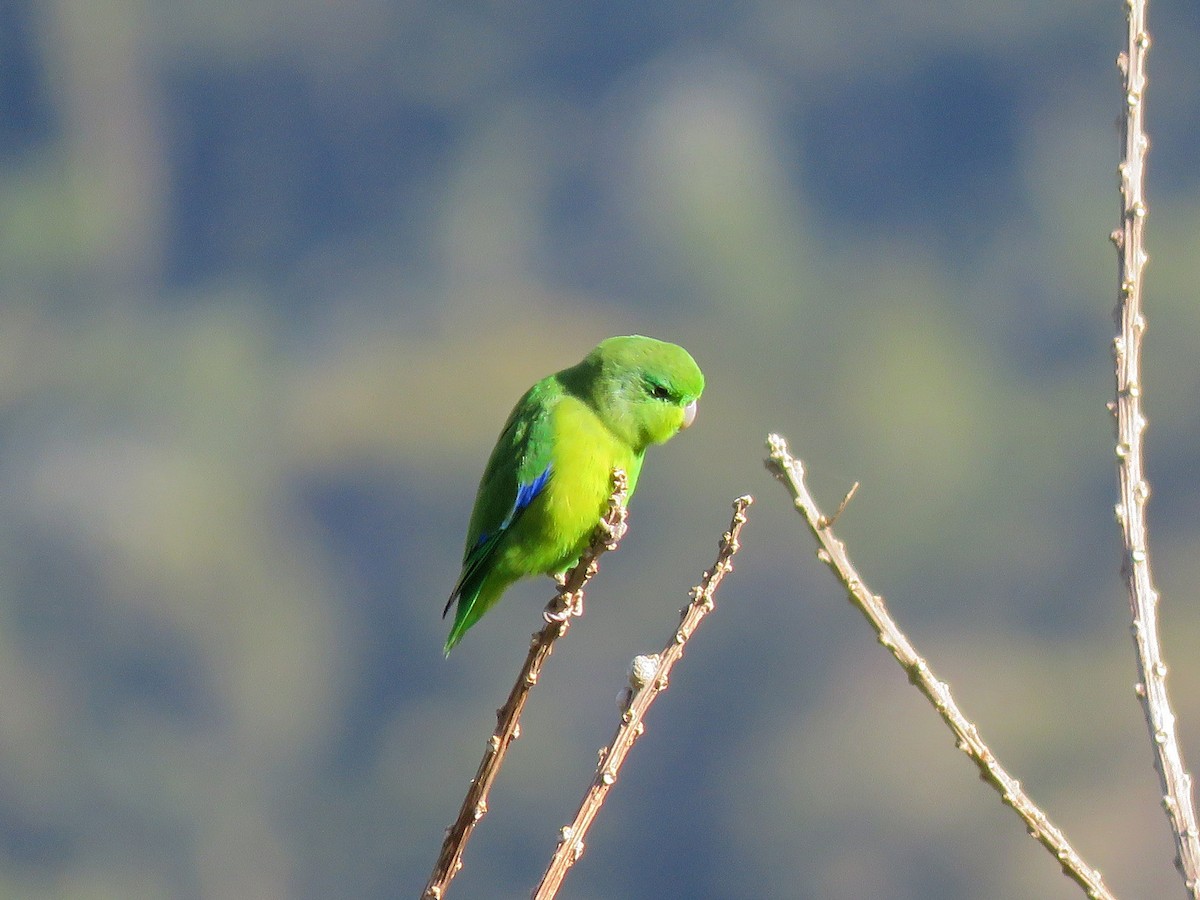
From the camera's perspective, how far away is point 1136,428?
1.71 m

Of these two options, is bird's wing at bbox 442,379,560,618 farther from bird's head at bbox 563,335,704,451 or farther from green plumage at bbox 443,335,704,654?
bird's head at bbox 563,335,704,451

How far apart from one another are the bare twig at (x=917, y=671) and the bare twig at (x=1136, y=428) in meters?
0.16

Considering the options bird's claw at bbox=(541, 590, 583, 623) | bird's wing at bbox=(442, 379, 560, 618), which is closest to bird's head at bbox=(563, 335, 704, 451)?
bird's wing at bbox=(442, 379, 560, 618)

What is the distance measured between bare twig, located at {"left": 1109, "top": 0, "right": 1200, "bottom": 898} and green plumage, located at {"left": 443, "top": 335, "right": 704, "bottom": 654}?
2256 mm

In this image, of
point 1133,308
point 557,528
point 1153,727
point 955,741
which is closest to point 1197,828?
point 1153,727

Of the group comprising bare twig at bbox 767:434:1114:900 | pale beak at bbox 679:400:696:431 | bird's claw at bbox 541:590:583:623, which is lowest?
bare twig at bbox 767:434:1114:900

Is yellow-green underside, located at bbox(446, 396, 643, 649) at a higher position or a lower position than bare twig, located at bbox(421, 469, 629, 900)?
higher

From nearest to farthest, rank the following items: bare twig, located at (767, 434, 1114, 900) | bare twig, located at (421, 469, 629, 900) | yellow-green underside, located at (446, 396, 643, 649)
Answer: bare twig, located at (767, 434, 1114, 900)
bare twig, located at (421, 469, 629, 900)
yellow-green underside, located at (446, 396, 643, 649)

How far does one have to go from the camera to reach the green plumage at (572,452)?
12.8 feet

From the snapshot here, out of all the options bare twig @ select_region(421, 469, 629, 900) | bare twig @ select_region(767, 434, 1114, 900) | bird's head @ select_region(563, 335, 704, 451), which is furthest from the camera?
bird's head @ select_region(563, 335, 704, 451)

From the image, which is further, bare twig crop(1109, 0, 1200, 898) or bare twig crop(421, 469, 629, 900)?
bare twig crop(421, 469, 629, 900)

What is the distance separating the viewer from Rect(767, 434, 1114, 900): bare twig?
64.2 inches

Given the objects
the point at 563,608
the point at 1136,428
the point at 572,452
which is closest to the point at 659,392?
the point at 572,452

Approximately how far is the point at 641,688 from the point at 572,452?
2.12m
